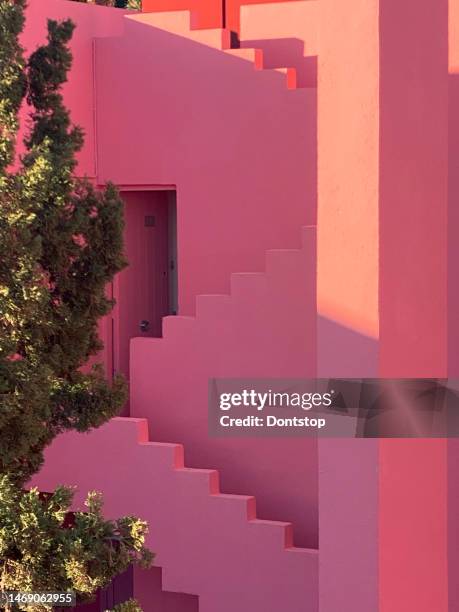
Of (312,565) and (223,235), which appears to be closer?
(312,565)

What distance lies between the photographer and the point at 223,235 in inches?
395

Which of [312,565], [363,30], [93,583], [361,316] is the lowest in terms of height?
[312,565]

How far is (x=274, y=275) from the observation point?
9023 millimetres

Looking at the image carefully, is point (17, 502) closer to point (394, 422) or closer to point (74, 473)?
point (394, 422)

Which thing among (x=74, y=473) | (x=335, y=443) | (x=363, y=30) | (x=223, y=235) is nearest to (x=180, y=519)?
(x=74, y=473)

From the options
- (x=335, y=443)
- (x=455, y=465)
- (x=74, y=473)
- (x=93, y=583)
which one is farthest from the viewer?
(x=74, y=473)

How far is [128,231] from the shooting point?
10.7 m

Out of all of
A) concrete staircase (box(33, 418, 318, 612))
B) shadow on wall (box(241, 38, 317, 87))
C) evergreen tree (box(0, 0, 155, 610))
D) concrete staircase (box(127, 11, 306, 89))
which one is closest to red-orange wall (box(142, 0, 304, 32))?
concrete staircase (box(127, 11, 306, 89))

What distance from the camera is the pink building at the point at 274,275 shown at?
596cm

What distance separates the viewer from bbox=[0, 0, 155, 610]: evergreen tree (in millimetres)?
5621

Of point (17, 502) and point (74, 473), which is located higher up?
point (17, 502)

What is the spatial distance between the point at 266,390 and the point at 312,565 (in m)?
1.21

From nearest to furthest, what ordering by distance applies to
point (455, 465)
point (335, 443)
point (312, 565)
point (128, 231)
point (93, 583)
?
point (93, 583) < point (335, 443) < point (455, 465) < point (312, 565) < point (128, 231)

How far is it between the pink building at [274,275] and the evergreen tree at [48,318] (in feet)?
3.38
